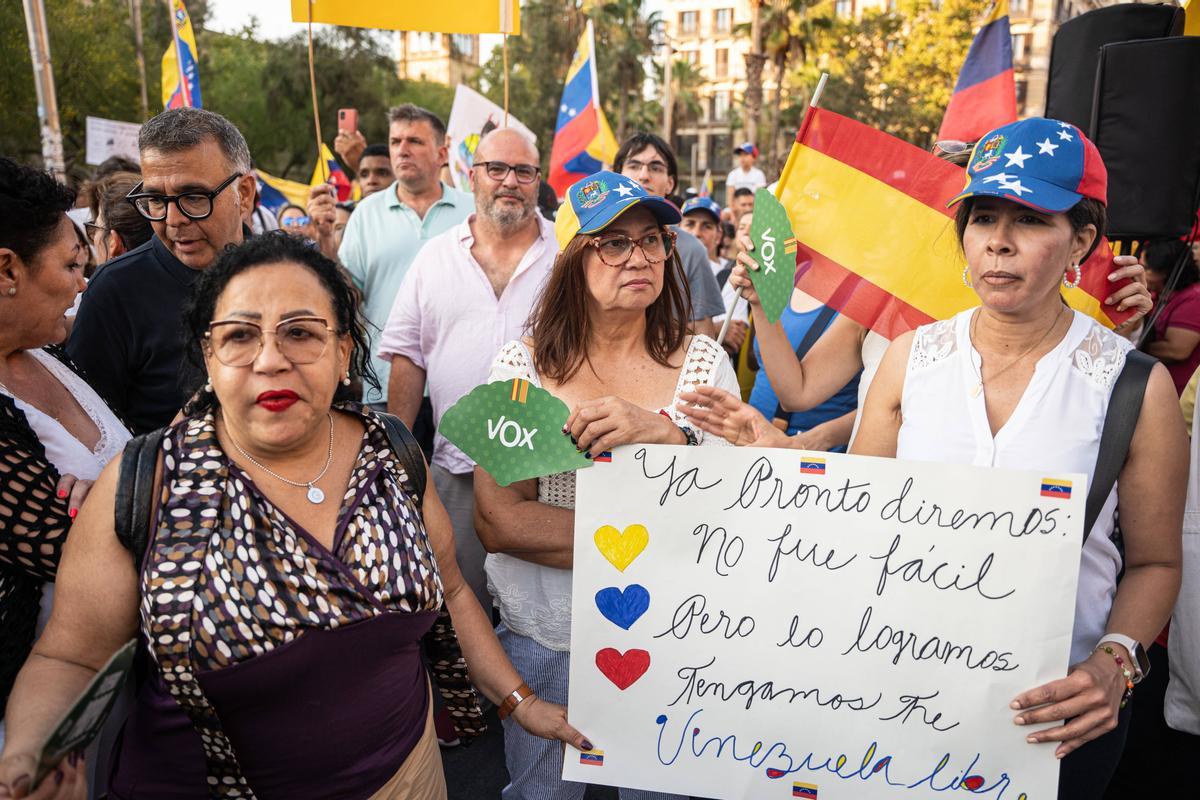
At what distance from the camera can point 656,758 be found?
191cm

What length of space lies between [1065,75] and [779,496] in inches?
92.5

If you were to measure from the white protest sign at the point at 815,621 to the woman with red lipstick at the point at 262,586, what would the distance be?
452 mm

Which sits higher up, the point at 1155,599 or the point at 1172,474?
the point at 1172,474

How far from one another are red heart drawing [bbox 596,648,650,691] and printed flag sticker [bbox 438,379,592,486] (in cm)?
45

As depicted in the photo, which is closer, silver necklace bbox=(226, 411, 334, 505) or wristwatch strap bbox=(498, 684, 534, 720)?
silver necklace bbox=(226, 411, 334, 505)

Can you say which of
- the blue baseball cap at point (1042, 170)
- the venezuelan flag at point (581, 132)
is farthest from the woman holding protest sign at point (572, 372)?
the venezuelan flag at point (581, 132)

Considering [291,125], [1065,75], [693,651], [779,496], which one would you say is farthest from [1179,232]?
[291,125]

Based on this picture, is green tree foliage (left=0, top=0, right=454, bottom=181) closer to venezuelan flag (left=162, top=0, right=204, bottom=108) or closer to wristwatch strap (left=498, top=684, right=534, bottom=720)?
venezuelan flag (left=162, top=0, right=204, bottom=108)

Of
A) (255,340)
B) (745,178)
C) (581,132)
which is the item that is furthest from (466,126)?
(255,340)

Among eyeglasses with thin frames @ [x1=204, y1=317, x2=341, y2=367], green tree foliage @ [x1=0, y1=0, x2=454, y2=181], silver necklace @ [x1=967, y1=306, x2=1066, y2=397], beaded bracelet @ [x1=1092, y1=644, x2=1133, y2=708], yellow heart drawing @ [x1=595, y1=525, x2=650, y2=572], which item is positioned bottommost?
beaded bracelet @ [x1=1092, y1=644, x2=1133, y2=708]

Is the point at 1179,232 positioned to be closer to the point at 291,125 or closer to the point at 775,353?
the point at 775,353

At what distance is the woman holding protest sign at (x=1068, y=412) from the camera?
5.66ft

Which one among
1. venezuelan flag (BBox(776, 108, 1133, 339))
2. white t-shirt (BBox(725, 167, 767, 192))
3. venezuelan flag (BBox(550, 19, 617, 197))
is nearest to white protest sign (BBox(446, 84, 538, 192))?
venezuelan flag (BBox(550, 19, 617, 197))

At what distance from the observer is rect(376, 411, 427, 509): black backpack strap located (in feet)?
6.22
